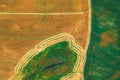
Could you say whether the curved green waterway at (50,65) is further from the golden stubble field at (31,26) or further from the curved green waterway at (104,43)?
the curved green waterway at (104,43)

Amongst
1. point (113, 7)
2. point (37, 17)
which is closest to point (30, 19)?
point (37, 17)

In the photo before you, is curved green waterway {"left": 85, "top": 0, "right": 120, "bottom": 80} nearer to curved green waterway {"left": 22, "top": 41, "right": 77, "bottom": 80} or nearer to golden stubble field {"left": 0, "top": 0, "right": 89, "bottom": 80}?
golden stubble field {"left": 0, "top": 0, "right": 89, "bottom": 80}

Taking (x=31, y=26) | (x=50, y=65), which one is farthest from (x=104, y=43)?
(x=31, y=26)

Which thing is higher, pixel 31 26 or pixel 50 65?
pixel 31 26

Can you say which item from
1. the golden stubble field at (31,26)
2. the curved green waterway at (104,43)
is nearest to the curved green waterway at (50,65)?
the golden stubble field at (31,26)

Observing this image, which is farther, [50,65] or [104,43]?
[104,43]

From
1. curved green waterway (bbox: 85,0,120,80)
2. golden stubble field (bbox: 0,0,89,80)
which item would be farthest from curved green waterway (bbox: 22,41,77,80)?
curved green waterway (bbox: 85,0,120,80)

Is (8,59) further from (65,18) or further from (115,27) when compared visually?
(115,27)

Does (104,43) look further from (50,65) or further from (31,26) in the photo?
(31,26)
